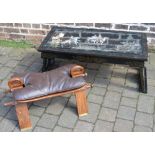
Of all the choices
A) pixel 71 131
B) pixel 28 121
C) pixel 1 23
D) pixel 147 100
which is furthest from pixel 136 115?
pixel 1 23

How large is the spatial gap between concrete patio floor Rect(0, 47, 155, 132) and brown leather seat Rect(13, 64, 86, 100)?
0.45m

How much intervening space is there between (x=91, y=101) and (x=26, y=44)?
2.09 m

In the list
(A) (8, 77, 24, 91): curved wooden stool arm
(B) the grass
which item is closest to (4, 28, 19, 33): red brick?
(B) the grass

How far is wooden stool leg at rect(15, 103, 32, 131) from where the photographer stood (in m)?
3.21

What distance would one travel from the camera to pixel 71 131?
3326mm

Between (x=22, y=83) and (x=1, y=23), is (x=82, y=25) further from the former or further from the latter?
(x=22, y=83)

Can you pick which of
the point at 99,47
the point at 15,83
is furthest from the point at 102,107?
the point at 15,83

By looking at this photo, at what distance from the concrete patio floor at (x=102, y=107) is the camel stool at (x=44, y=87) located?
0.18m

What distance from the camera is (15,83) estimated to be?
325 centimetres

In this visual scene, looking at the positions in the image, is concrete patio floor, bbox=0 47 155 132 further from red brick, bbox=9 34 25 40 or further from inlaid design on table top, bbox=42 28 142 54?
red brick, bbox=9 34 25 40

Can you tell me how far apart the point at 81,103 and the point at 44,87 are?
51 cm

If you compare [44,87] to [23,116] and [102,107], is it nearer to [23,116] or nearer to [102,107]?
[23,116]

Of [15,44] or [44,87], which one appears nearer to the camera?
[44,87]
